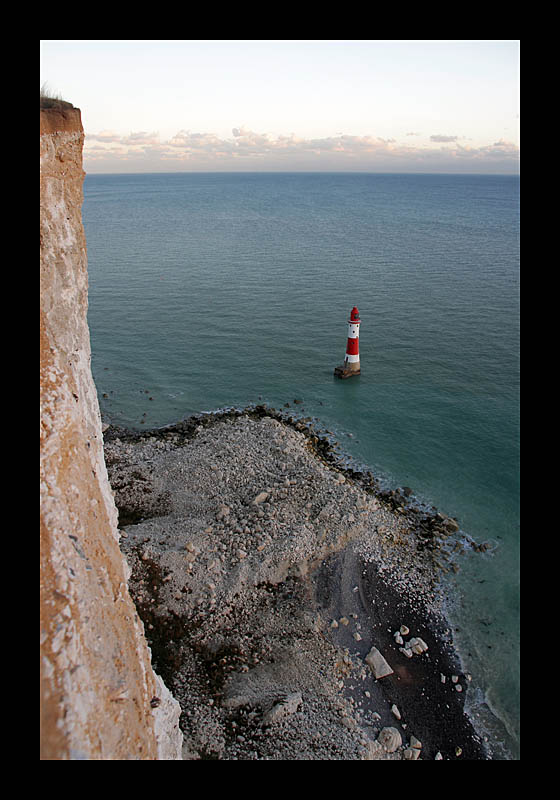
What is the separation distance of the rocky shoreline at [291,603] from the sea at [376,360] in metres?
1.43

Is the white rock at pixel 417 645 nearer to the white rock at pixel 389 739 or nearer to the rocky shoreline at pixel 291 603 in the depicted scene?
the rocky shoreline at pixel 291 603

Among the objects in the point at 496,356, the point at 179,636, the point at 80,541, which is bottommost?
the point at 179,636

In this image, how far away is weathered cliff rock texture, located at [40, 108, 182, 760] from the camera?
702 cm

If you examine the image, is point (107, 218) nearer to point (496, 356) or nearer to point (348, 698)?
point (496, 356)

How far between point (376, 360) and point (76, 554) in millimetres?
32012

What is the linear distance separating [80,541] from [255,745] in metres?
8.30

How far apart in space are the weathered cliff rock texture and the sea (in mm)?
11245

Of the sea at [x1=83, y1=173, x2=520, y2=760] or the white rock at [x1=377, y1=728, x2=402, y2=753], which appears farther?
the sea at [x1=83, y1=173, x2=520, y2=760]

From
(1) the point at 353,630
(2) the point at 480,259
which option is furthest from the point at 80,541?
(2) the point at 480,259

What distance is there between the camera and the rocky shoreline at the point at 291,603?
1378 centimetres

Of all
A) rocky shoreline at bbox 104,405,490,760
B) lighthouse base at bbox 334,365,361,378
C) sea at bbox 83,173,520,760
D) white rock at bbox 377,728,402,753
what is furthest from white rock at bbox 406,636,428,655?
lighthouse base at bbox 334,365,361,378

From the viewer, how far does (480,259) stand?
66.9 m

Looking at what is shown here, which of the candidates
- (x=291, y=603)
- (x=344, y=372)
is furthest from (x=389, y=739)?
(x=344, y=372)

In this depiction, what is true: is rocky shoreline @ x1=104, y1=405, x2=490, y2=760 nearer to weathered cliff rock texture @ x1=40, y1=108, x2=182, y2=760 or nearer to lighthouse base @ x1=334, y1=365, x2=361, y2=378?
weathered cliff rock texture @ x1=40, y1=108, x2=182, y2=760
